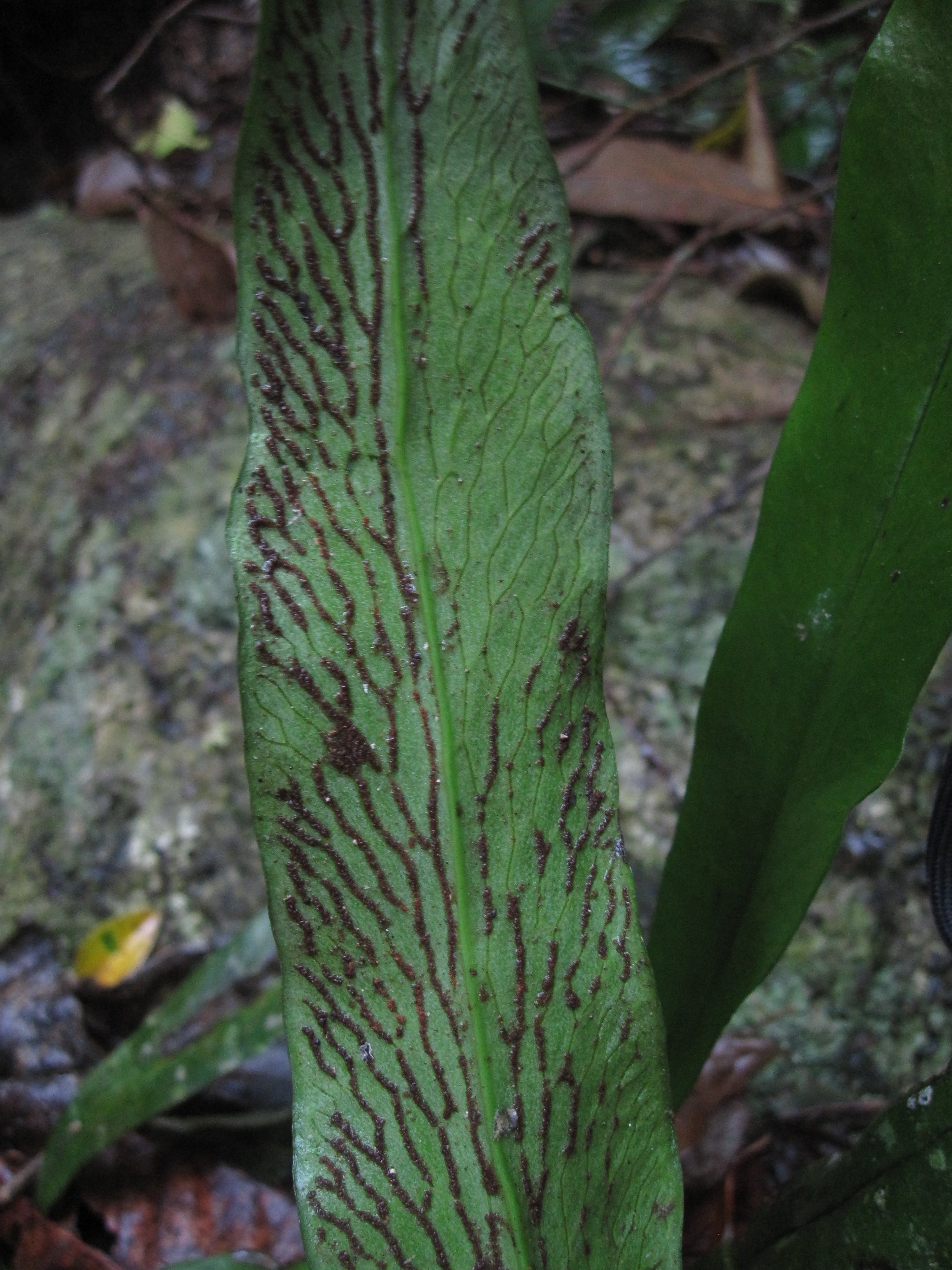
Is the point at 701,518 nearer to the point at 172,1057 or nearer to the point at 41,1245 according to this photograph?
the point at 172,1057

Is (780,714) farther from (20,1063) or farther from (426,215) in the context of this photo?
(20,1063)

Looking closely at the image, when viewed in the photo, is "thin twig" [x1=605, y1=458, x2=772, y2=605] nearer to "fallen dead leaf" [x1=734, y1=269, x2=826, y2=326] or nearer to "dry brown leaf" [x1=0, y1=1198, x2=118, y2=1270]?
"fallen dead leaf" [x1=734, y1=269, x2=826, y2=326]

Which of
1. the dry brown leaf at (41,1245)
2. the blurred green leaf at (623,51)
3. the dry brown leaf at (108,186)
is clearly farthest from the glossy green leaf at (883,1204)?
the dry brown leaf at (108,186)

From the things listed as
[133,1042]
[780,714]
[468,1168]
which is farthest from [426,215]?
[133,1042]

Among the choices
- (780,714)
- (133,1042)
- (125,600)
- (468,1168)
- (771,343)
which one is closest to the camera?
(468,1168)

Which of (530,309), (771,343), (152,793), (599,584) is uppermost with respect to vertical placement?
(530,309)

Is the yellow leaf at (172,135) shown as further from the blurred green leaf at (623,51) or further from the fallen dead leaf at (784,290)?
the fallen dead leaf at (784,290)

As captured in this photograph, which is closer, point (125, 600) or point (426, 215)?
point (426, 215)
